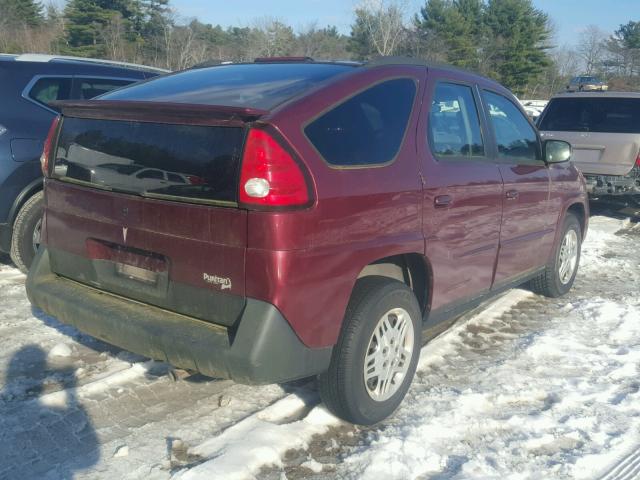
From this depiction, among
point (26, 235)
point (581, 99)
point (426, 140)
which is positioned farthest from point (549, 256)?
point (581, 99)

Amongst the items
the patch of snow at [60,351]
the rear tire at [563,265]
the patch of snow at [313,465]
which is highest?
the rear tire at [563,265]

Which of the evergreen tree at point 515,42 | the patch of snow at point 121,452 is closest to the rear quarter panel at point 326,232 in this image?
the patch of snow at point 121,452

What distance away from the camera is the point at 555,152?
4992 mm

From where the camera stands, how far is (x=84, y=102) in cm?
338

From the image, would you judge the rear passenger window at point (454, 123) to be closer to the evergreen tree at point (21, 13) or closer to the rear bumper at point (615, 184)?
the rear bumper at point (615, 184)

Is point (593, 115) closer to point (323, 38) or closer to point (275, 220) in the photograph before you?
point (275, 220)

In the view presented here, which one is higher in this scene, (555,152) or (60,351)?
(555,152)

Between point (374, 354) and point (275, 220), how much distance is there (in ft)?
3.34

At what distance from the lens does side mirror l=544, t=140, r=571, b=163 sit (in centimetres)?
498

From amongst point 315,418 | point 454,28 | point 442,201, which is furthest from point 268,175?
point 454,28

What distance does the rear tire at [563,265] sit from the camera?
5.57 m

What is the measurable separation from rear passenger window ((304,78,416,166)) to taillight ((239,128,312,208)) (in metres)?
0.22

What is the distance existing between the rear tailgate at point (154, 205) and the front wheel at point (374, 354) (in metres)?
0.62

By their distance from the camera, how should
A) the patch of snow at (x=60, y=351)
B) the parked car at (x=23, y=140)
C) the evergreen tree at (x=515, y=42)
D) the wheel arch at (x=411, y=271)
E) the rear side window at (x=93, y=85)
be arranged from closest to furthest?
the wheel arch at (x=411, y=271)
the patch of snow at (x=60, y=351)
the parked car at (x=23, y=140)
the rear side window at (x=93, y=85)
the evergreen tree at (x=515, y=42)
